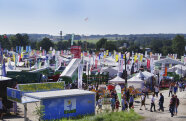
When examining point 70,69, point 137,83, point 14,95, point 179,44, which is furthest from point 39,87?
point 179,44

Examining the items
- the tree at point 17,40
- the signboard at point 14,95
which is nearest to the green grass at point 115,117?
the signboard at point 14,95

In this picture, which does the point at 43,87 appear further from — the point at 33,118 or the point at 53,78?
the point at 53,78

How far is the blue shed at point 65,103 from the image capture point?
14.2 m

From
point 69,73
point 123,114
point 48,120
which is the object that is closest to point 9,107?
point 48,120

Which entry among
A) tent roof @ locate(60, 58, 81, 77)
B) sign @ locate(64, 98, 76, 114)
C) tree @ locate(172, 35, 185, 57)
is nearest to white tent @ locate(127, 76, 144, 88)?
tent roof @ locate(60, 58, 81, 77)

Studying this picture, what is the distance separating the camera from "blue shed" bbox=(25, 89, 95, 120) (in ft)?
46.5

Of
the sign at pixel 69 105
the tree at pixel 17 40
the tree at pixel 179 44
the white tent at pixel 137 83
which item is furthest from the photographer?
the tree at pixel 17 40

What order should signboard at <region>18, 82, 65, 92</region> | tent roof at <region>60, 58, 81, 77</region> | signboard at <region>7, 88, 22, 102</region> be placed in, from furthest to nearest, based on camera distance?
tent roof at <region>60, 58, 81, 77</region>, signboard at <region>18, 82, 65, 92</region>, signboard at <region>7, 88, 22, 102</region>

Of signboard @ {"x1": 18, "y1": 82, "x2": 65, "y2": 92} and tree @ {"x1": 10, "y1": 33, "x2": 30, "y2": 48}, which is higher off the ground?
tree @ {"x1": 10, "y1": 33, "x2": 30, "y2": 48}

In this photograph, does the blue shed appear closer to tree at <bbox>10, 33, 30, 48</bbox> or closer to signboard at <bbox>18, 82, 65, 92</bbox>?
signboard at <bbox>18, 82, 65, 92</bbox>

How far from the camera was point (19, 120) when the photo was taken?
15.1 meters

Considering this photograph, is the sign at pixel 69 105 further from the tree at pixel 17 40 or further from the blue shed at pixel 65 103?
the tree at pixel 17 40

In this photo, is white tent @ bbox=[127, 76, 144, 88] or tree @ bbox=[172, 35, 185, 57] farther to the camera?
tree @ bbox=[172, 35, 185, 57]

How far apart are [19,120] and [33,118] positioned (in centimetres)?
77
